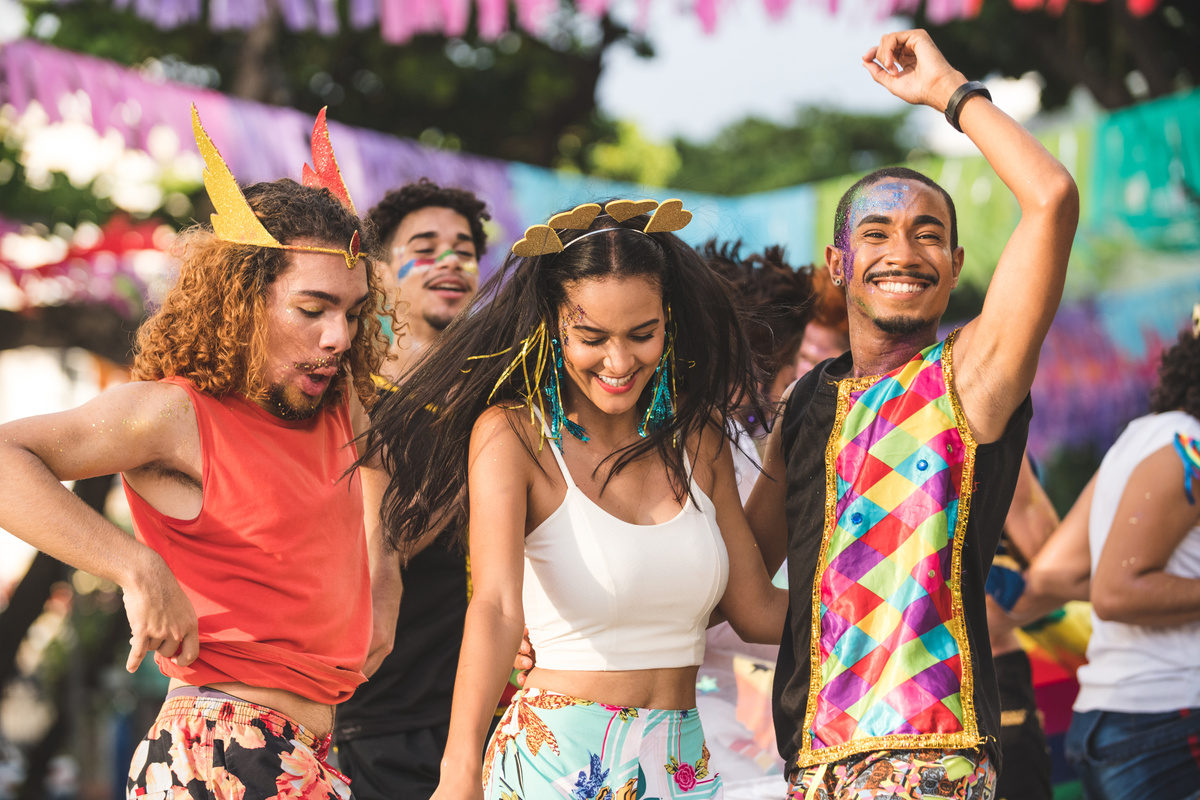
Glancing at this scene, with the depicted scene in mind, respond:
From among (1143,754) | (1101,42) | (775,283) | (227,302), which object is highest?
(1101,42)

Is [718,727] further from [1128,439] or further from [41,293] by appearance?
[41,293]

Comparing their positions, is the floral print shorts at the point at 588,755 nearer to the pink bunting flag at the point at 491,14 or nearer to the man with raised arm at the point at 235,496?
the man with raised arm at the point at 235,496

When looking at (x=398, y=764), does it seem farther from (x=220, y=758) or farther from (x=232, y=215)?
(x=232, y=215)

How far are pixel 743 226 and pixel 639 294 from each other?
110cm

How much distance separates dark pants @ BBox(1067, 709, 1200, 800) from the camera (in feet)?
11.5

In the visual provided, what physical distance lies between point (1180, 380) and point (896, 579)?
2.12 m

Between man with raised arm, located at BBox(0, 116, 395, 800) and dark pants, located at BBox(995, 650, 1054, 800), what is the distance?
7.10 feet

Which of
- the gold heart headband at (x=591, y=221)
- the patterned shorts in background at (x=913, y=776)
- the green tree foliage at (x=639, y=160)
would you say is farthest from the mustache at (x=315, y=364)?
the green tree foliage at (x=639, y=160)

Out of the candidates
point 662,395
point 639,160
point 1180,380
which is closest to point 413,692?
point 662,395

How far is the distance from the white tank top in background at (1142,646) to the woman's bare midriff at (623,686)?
6.15 ft

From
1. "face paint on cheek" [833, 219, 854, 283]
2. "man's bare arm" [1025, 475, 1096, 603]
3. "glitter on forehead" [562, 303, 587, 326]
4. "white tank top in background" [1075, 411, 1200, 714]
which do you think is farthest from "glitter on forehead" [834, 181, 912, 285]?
"man's bare arm" [1025, 475, 1096, 603]

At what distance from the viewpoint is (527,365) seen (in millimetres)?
2561

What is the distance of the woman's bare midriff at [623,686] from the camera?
233 centimetres

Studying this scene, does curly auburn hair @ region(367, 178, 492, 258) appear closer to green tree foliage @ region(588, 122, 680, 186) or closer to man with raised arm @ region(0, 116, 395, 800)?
man with raised arm @ region(0, 116, 395, 800)
